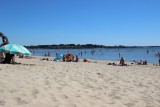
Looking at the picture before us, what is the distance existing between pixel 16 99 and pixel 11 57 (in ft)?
35.3

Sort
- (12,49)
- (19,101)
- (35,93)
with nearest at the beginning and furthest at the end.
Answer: (19,101) → (35,93) → (12,49)

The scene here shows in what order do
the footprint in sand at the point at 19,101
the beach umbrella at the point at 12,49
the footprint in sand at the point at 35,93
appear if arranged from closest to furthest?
the footprint in sand at the point at 19,101
the footprint in sand at the point at 35,93
the beach umbrella at the point at 12,49

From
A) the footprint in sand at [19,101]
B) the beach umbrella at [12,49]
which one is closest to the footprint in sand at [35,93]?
the footprint in sand at [19,101]

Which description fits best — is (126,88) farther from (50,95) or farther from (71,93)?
(50,95)

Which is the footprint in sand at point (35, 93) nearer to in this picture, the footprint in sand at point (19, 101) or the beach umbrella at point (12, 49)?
the footprint in sand at point (19, 101)

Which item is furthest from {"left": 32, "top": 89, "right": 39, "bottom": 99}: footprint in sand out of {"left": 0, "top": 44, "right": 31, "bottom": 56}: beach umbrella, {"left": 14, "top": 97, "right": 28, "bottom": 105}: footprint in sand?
{"left": 0, "top": 44, "right": 31, "bottom": 56}: beach umbrella

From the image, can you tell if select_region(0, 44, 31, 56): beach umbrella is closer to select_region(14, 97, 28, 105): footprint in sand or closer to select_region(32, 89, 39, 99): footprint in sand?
select_region(32, 89, 39, 99): footprint in sand

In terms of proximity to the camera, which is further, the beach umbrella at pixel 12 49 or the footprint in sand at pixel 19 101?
the beach umbrella at pixel 12 49

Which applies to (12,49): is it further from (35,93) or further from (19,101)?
(19,101)

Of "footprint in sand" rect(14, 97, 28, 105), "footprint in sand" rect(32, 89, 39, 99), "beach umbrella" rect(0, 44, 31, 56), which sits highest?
"beach umbrella" rect(0, 44, 31, 56)

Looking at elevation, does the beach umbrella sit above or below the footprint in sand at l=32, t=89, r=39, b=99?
above

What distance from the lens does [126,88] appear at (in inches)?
308

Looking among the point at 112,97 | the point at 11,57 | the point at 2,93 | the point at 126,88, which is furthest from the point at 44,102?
the point at 11,57

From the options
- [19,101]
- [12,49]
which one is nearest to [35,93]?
[19,101]
